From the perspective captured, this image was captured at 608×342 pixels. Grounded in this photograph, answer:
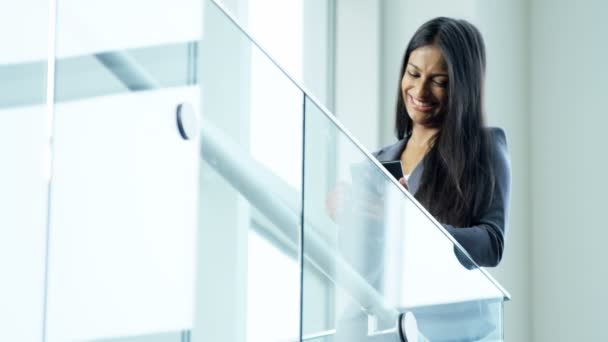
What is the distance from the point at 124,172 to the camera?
1056mm

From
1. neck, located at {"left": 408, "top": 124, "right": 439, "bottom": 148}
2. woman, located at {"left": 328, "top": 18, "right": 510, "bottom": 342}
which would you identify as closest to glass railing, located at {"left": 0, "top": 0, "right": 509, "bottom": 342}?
woman, located at {"left": 328, "top": 18, "right": 510, "bottom": 342}

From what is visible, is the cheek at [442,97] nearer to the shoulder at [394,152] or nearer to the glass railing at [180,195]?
the shoulder at [394,152]

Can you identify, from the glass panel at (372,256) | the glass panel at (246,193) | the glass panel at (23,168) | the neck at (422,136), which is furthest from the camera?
the neck at (422,136)

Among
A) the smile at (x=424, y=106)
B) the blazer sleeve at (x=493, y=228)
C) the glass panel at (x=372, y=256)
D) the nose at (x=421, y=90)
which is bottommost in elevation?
the glass panel at (x=372, y=256)

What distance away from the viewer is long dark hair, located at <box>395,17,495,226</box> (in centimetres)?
223

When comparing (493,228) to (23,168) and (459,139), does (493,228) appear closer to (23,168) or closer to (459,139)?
(459,139)

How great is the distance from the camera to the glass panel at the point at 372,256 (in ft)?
4.23

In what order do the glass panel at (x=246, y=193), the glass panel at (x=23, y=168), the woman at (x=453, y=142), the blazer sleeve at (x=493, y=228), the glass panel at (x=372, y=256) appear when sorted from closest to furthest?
the glass panel at (x=23, y=168)
the glass panel at (x=246, y=193)
the glass panel at (x=372, y=256)
the blazer sleeve at (x=493, y=228)
the woman at (x=453, y=142)

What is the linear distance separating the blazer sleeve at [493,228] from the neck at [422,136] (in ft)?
0.59

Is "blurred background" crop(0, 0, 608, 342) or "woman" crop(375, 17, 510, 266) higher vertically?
"woman" crop(375, 17, 510, 266)

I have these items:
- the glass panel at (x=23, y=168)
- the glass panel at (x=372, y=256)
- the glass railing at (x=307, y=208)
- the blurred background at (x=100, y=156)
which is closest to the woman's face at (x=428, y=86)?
the glass panel at (x=372, y=256)

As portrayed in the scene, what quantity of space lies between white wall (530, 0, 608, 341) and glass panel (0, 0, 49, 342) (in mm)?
3537

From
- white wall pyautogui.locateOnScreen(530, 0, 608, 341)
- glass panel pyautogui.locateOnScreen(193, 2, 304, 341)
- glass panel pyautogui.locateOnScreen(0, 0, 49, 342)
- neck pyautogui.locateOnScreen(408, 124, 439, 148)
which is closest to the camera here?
glass panel pyautogui.locateOnScreen(0, 0, 49, 342)

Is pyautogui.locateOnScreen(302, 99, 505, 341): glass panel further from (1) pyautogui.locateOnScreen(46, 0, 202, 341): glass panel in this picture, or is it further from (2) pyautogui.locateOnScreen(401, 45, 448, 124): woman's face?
(2) pyautogui.locateOnScreen(401, 45, 448, 124): woman's face
